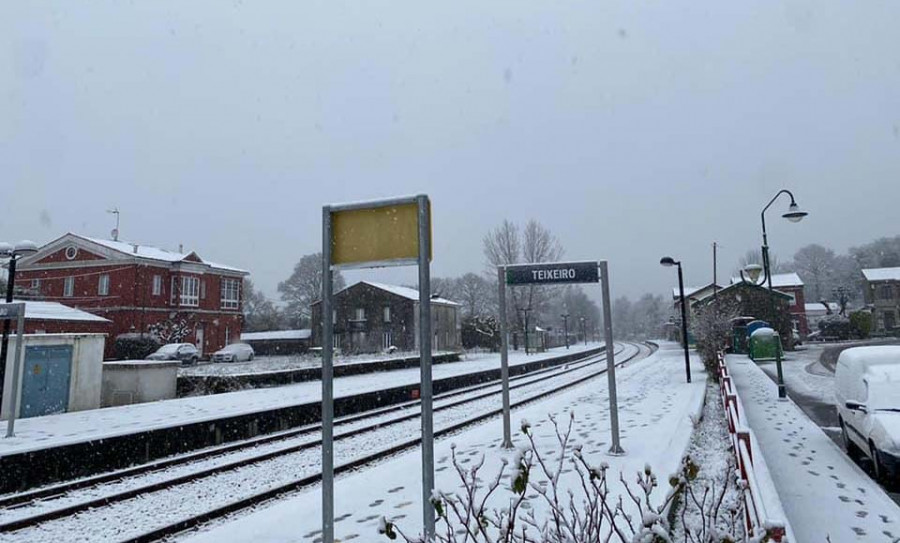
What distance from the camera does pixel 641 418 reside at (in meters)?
11.5

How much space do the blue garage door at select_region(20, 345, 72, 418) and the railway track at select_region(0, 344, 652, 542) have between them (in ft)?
20.0

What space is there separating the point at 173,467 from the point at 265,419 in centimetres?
356

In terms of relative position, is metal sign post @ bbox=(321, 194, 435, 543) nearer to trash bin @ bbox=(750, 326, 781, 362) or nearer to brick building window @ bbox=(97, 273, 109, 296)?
trash bin @ bbox=(750, 326, 781, 362)

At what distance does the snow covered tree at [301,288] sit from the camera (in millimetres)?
76312

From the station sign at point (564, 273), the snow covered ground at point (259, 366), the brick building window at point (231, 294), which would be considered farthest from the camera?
the brick building window at point (231, 294)

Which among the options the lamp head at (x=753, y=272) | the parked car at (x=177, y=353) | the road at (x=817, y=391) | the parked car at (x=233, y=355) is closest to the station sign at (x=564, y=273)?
the road at (x=817, y=391)

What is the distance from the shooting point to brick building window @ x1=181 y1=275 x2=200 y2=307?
42.6m

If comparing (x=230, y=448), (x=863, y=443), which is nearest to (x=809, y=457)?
(x=863, y=443)

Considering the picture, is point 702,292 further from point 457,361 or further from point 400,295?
point 457,361

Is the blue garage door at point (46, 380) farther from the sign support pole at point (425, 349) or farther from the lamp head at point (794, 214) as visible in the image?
the lamp head at point (794, 214)

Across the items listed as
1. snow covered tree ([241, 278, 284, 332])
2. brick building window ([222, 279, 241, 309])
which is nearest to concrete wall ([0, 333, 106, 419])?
brick building window ([222, 279, 241, 309])

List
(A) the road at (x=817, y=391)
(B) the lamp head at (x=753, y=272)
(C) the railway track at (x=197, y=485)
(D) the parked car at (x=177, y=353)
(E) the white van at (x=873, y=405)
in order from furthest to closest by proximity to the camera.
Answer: (D) the parked car at (x=177, y=353), (B) the lamp head at (x=753, y=272), (A) the road at (x=817, y=391), (E) the white van at (x=873, y=405), (C) the railway track at (x=197, y=485)

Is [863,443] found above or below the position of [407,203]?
below

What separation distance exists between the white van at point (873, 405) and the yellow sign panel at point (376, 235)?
22.8 feet
